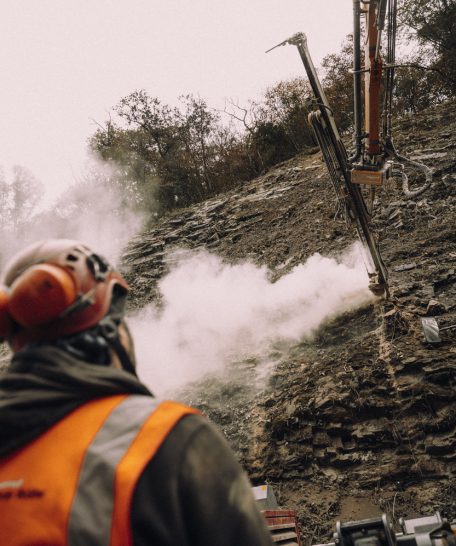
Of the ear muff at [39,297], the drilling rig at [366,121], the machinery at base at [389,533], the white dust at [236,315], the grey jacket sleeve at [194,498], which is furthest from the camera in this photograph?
the white dust at [236,315]

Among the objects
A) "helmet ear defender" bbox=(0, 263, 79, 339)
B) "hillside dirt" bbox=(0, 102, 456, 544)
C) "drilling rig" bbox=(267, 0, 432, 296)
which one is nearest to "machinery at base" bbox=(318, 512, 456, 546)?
"helmet ear defender" bbox=(0, 263, 79, 339)

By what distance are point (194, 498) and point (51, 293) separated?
68 centimetres

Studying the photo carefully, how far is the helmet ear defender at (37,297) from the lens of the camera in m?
1.22

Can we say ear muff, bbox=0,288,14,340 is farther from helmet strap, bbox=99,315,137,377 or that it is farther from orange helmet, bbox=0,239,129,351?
helmet strap, bbox=99,315,137,377

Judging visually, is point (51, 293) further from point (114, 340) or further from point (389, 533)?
point (389, 533)

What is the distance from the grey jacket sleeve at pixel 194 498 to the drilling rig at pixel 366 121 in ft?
16.1

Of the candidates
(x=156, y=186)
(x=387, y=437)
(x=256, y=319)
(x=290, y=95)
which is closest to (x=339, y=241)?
(x=256, y=319)

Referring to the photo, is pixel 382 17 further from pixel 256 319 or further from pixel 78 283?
pixel 256 319

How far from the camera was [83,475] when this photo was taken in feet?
3.15

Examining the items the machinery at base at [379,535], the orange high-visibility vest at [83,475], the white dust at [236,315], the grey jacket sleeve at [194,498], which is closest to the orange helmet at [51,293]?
the orange high-visibility vest at [83,475]

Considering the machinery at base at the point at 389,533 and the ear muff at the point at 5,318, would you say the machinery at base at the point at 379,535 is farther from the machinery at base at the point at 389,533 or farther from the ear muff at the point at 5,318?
the ear muff at the point at 5,318

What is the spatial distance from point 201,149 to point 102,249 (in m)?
10.2

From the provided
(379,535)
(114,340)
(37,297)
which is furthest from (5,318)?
(379,535)

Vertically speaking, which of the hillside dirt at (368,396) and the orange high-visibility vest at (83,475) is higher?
the orange high-visibility vest at (83,475)
